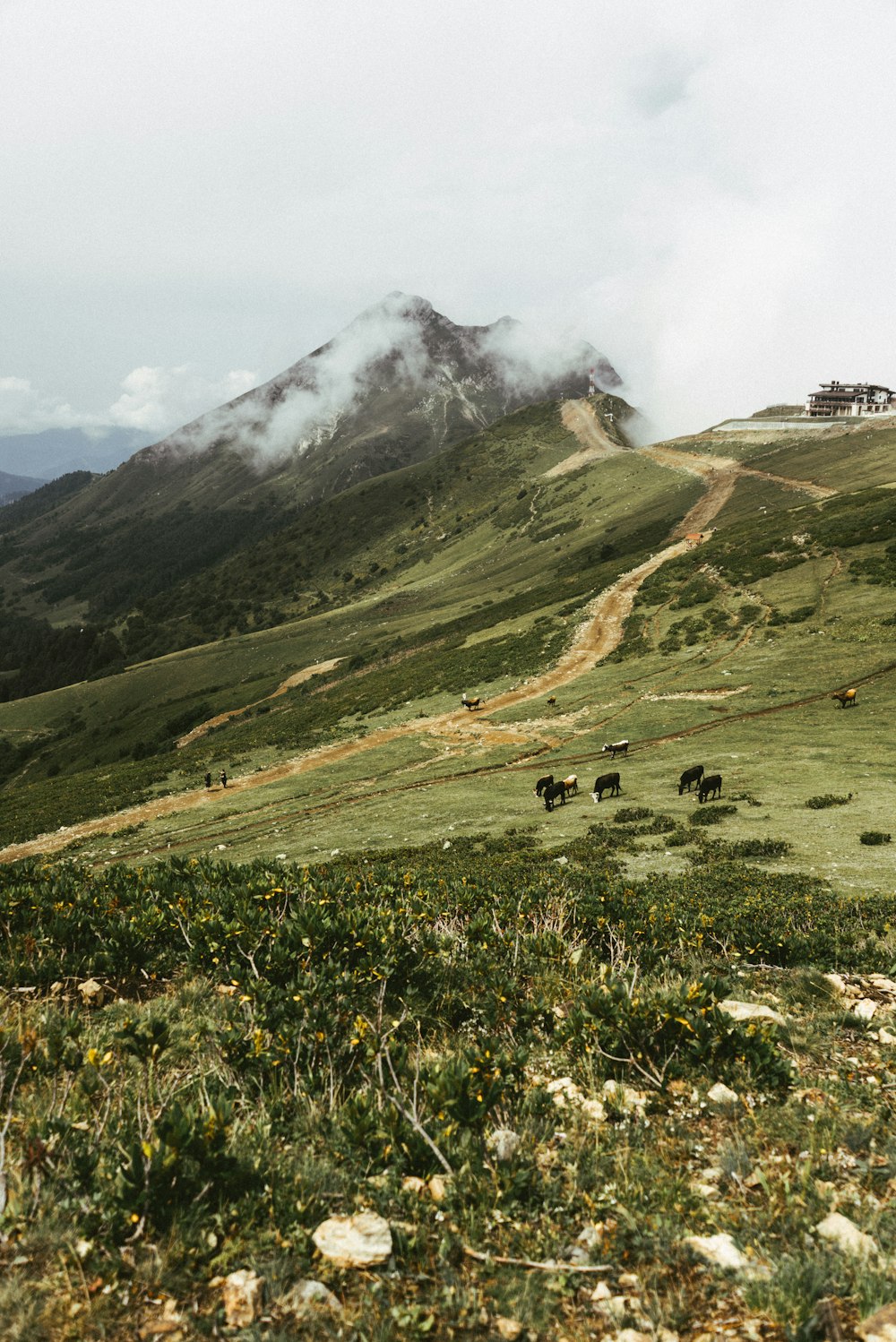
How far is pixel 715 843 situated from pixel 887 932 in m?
9.73

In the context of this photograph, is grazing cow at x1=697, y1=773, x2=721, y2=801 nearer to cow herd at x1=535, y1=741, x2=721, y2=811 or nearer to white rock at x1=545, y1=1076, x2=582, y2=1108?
cow herd at x1=535, y1=741, x2=721, y2=811

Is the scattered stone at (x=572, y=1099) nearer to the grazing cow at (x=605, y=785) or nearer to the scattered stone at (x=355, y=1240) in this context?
the scattered stone at (x=355, y=1240)

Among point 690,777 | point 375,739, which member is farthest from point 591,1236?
point 375,739

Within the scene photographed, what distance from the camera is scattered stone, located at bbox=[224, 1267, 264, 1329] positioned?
423cm

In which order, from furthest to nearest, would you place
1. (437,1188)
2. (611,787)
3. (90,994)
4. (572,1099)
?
(611,787) < (90,994) < (572,1099) < (437,1188)

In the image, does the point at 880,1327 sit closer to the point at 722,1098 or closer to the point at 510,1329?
the point at 510,1329

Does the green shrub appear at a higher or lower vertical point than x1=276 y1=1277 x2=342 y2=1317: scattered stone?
lower

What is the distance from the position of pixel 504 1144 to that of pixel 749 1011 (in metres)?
4.08

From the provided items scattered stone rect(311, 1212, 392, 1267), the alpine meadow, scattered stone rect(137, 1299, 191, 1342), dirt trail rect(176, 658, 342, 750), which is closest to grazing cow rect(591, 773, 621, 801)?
the alpine meadow

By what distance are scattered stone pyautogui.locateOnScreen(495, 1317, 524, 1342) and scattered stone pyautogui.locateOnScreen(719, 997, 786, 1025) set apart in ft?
14.9

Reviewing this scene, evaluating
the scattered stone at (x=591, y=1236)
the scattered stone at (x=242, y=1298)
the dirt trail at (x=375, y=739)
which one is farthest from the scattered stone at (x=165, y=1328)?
the dirt trail at (x=375, y=739)

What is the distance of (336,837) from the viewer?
30.1 metres

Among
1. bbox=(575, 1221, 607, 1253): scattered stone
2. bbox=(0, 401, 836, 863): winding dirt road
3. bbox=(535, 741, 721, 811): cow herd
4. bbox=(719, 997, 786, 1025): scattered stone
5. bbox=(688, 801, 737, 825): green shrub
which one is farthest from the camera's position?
bbox=(0, 401, 836, 863): winding dirt road

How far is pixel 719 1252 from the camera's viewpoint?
4.80 m
